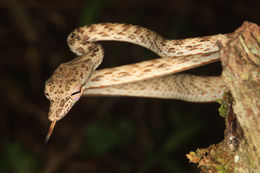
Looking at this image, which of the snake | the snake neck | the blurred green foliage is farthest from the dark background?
the snake neck

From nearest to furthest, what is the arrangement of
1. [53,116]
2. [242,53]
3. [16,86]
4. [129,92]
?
[242,53] → [53,116] → [129,92] → [16,86]

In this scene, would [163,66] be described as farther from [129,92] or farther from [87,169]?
[87,169]

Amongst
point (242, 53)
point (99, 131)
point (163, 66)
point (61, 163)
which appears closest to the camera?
point (242, 53)

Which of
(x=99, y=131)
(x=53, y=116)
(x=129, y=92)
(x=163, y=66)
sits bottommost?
(x=99, y=131)

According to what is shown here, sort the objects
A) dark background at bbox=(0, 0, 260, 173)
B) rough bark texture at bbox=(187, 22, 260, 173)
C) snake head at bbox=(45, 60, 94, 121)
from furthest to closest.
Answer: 1. dark background at bbox=(0, 0, 260, 173)
2. snake head at bbox=(45, 60, 94, 121)
3. rough bark texture at bbox=(187, 22, 260, 173)

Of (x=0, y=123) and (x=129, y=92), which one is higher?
(x=129, y=92)

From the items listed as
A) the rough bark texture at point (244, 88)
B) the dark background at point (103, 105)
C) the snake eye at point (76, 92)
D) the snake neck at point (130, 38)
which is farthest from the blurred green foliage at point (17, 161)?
the rough bark texture at point (244, 88)

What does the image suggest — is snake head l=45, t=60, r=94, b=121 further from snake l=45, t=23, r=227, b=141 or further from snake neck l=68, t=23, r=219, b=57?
snake neck l=68, t=23, r=219, b=57

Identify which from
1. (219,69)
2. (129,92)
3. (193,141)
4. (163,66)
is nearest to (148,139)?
(193,141)
